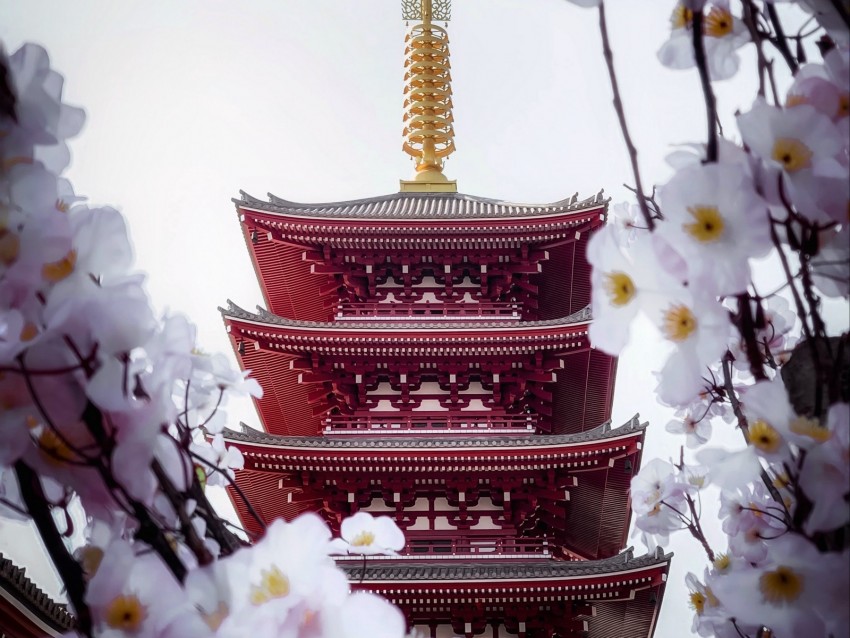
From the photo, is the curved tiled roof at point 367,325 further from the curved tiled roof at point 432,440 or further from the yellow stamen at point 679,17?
the yellow stamen at point 679,17

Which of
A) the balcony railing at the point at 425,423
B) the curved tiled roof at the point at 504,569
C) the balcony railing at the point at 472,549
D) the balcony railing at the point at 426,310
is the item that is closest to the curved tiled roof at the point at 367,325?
the balcony railing at the point at 426,310

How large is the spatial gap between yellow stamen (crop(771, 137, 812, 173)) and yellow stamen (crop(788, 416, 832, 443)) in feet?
0.86

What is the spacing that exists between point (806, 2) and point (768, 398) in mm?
437

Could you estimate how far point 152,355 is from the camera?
30.4 inches

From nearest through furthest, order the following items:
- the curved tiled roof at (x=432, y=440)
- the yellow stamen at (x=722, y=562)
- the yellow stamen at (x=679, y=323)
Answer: the yellow stamen at (x=679, y=323), the yellow stamen at (x=722, y=562), the curved tiled roof at (x=432, y=440)

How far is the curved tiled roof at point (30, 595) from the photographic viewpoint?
4.85 m

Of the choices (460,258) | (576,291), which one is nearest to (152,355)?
(460,258)

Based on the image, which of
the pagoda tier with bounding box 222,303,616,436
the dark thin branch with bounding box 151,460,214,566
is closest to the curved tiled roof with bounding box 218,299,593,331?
the pagoda tier with bounding box 222,303,616,436

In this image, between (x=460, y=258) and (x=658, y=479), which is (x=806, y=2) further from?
(x=460, y=258)

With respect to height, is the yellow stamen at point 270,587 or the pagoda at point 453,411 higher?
the pagoda at point 453,411

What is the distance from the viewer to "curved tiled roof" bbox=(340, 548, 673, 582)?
7156 mm

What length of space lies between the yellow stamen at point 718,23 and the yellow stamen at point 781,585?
631 millimetres

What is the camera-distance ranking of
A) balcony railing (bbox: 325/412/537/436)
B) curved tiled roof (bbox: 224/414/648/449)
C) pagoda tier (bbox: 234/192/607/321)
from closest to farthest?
curved tiled roof (bbox: 224/414/648/449) → balcony railing (bbox: 325/412/537/436) → pagoda tier (bbox: 234/192/607/321)

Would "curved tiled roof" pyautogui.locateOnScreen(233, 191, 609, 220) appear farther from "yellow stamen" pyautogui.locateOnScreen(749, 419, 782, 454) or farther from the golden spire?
"yellow stamen" pyautogui.locateOnScreen(749, 419, 782, 454)
